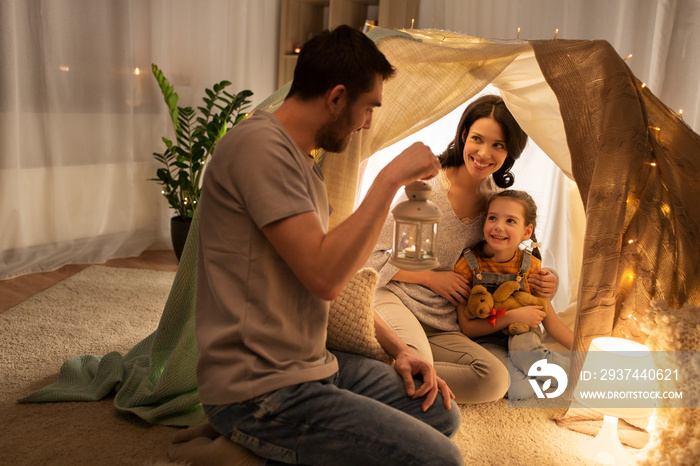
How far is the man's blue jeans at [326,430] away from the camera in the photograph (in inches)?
49.7

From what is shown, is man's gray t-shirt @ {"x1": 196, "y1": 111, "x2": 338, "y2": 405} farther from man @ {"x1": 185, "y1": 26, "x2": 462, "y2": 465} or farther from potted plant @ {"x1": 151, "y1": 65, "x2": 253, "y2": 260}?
potted plant @ {"x1": 151, "y1": 65, "x2": 253, "y2": 260}

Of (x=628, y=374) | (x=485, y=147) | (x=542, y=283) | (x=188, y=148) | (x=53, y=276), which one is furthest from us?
(x=188, y=148)

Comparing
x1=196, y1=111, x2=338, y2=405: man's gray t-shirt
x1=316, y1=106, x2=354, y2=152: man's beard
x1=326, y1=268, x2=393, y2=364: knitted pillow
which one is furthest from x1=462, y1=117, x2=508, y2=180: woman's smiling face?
x1=196, y1=111, x2=338, y2=405: man's gray t-shirt

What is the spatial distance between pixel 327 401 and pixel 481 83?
1.29m

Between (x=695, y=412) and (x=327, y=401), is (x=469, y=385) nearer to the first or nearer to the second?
(x=695, y=412)

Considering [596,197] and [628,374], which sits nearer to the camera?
[628,374]

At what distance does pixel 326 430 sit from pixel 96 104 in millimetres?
3093

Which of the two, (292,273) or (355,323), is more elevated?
(292,273)

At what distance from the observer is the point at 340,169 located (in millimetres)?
2037

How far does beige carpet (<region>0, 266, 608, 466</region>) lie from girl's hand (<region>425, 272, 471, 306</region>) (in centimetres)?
39

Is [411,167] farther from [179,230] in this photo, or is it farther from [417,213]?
[179,230]

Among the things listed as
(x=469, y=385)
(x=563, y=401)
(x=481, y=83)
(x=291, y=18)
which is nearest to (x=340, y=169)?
(x=481, y=83)

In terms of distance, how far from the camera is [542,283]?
7.55 feet

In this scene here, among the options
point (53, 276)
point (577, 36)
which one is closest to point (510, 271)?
point (577, 36)
